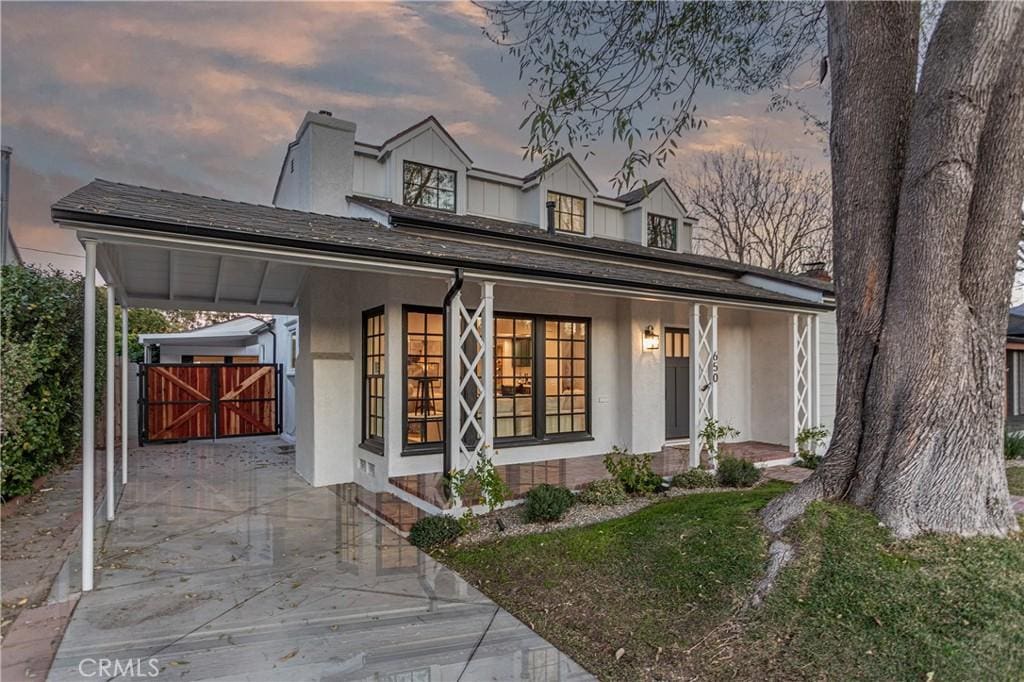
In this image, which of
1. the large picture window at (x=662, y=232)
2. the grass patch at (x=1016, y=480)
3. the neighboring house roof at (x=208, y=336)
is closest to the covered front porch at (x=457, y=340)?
the large picture window at (x=662, y=232)

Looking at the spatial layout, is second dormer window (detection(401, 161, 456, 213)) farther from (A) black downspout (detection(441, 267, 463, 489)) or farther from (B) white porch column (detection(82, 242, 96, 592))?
(B) white porch column (detection(82, 242, 96, 592))

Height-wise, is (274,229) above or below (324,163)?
below

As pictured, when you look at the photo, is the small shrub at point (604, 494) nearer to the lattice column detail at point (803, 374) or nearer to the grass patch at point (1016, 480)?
the grass patch at point (1016, 480)

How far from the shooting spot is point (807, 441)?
30.3ft

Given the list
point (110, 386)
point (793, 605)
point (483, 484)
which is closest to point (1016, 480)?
point (793, 605)

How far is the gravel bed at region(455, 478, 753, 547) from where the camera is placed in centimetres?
545

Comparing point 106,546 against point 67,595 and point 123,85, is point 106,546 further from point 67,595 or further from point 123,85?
point 123,85

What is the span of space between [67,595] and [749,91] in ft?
28.2

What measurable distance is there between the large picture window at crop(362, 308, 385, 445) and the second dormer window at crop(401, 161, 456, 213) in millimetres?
2924

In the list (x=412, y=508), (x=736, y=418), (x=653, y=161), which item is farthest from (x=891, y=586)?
(x=736, y=418)

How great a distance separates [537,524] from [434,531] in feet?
3.66

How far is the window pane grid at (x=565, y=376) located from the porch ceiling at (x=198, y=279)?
13.1 feet

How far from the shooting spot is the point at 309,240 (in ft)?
16.5

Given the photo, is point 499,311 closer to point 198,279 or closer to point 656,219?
point 198,279
